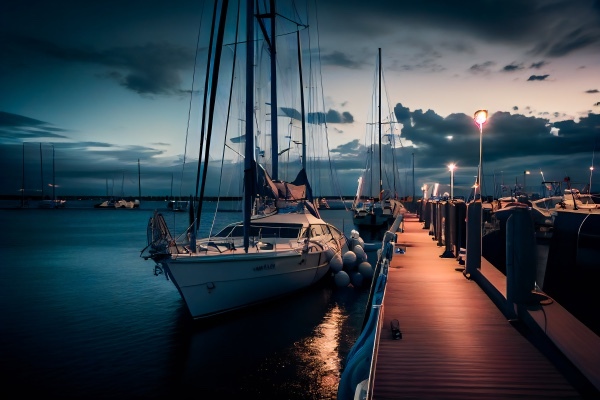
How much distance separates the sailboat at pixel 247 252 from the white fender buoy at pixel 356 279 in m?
1.42

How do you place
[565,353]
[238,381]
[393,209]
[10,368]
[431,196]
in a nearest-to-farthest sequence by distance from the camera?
[565,353] → [238,381] → [10,368] → [431,196] → [393,209]

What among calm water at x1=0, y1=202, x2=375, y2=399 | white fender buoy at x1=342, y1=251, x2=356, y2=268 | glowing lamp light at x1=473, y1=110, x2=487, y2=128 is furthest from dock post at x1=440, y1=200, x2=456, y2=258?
white fender buoy at x1=342, y1=251, x2=356, y2=268

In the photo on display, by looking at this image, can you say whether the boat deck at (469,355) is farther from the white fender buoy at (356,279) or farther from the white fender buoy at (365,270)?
the white fender buoy at (365,270)

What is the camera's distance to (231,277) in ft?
41.1

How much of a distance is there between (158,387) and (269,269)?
17.2 ft

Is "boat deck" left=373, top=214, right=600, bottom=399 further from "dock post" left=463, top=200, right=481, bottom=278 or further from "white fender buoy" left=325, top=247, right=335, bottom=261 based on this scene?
"white fender buoy" left=325, top=247, right=335, bottom=261

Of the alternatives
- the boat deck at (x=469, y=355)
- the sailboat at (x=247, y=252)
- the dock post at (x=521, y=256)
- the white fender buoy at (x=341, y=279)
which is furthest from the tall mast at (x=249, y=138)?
the dock post at (x=521, y=256)

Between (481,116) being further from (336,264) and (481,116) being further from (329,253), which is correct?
(336,264)

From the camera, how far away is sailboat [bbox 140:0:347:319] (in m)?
11.8

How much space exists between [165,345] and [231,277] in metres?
2.67

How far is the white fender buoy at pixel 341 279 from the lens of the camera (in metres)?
18.1

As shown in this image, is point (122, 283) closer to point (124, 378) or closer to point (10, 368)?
point (10, 368)

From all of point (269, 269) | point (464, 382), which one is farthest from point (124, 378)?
point (464, 382)

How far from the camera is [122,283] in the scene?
2248cm
